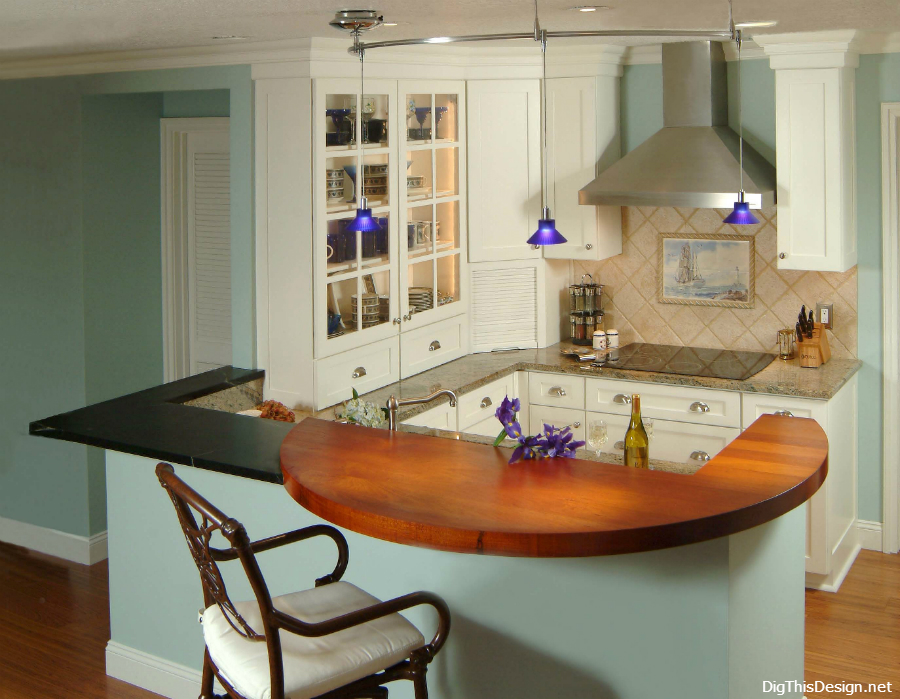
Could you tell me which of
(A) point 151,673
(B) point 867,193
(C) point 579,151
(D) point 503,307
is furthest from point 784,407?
(A) point 151,673

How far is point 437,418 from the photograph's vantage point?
4.61 metres

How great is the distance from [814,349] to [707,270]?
0.76 meters

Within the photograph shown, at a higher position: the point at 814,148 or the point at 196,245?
the point at 814,148

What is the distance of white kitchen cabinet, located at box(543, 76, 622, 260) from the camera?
198 inches

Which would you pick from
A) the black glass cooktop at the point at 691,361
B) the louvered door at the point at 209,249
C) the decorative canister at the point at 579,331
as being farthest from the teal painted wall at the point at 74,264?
the black glass cooktop at the point at 691,361

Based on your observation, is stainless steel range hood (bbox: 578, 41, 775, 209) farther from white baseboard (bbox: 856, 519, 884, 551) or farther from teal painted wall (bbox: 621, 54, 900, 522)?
white baseboard (bbox: 856, 519, 884, 551)

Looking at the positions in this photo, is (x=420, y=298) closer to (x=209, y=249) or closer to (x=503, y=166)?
(x=503, y=166)

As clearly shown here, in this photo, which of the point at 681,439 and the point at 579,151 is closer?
the point at 681,439

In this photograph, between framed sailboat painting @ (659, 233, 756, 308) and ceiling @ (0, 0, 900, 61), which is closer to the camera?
ceiling @ (0, 0, 900, 61)

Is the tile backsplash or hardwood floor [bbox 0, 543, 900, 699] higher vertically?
the tile backsplash

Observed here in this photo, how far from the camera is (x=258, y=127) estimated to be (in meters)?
4.19

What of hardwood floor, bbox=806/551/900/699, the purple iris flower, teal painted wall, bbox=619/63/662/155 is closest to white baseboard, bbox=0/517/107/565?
the purple iris flower

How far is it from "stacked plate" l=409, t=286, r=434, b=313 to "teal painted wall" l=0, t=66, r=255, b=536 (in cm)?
135

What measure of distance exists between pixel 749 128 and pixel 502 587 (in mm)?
3207
